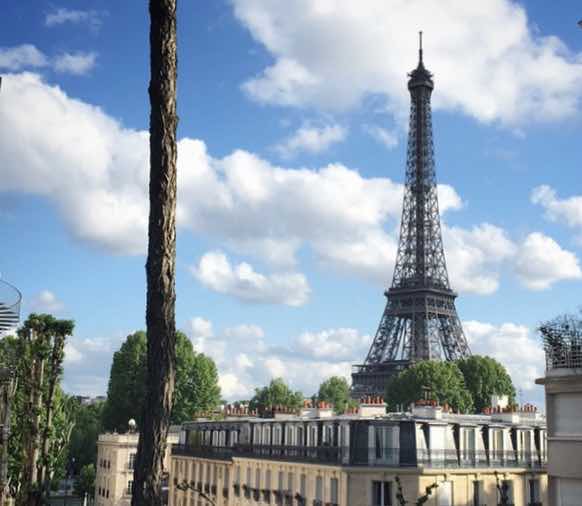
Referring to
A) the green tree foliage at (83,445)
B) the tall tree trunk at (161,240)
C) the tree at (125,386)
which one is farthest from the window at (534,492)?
the green tree foliage at (83,445)

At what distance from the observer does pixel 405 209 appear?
129 meters

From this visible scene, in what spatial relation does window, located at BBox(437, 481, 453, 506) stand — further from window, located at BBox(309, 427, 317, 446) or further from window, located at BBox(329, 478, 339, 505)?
window, located at BBox(309, 427, 317, 446)

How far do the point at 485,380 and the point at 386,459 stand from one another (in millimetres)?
60636

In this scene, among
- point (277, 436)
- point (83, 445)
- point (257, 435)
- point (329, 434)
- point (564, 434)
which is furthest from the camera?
point (83, 445)

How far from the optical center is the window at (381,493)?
3297 centimetres

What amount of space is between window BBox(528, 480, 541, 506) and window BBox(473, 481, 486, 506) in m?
3.30

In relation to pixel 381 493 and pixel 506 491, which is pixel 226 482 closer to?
pixel 381 493

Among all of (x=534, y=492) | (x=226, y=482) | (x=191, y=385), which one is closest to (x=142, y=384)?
(x=191, y=385)

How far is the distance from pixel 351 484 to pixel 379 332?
8321 centimetres

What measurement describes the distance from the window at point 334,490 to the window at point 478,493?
6.10 metres

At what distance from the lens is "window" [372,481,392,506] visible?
33.0m

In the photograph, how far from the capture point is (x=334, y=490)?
3478 centimetres

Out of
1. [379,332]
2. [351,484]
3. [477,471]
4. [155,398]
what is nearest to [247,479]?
[351,484]

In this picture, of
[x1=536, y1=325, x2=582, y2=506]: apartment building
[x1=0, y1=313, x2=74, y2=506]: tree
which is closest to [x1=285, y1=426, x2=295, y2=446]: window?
[x1=0, y1=313, x2=74, y2=506]: tree
